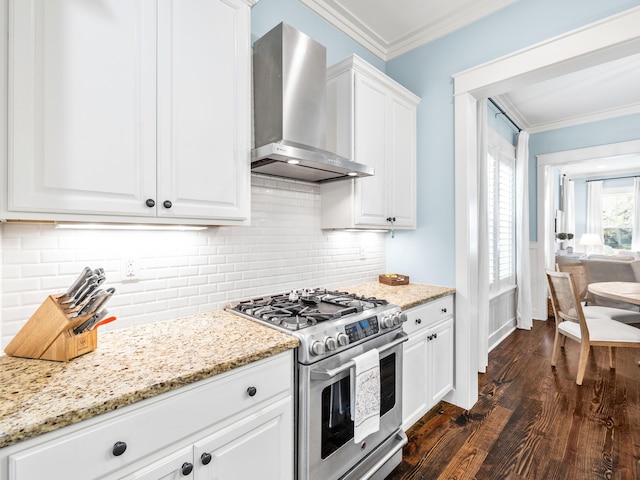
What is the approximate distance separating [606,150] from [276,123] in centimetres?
495

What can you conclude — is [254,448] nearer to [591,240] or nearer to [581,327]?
[581,327]

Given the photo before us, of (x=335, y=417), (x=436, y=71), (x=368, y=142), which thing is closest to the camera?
(x=335, y=417)

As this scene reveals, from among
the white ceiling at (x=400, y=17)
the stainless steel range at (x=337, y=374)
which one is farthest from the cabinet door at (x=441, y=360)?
the white ceiling at (x=400, y=17)

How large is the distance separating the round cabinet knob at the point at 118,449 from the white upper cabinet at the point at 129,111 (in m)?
0.75

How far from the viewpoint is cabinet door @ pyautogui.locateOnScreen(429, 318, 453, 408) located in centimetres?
235

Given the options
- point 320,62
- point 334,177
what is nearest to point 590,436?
point 334,177

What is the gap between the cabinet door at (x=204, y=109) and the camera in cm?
136

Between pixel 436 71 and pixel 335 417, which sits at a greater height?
pixel 436 71

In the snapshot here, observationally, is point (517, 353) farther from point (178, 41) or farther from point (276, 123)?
point (178, 41)

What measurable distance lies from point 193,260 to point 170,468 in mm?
994

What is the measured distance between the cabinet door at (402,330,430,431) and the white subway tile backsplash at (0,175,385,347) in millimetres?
746

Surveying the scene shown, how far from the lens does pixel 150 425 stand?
0.99 m

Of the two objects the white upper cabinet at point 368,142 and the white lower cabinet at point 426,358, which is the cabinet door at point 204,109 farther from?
the white lower cabinet at point 426,358

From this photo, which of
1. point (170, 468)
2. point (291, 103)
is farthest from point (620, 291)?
point (170, 468)
